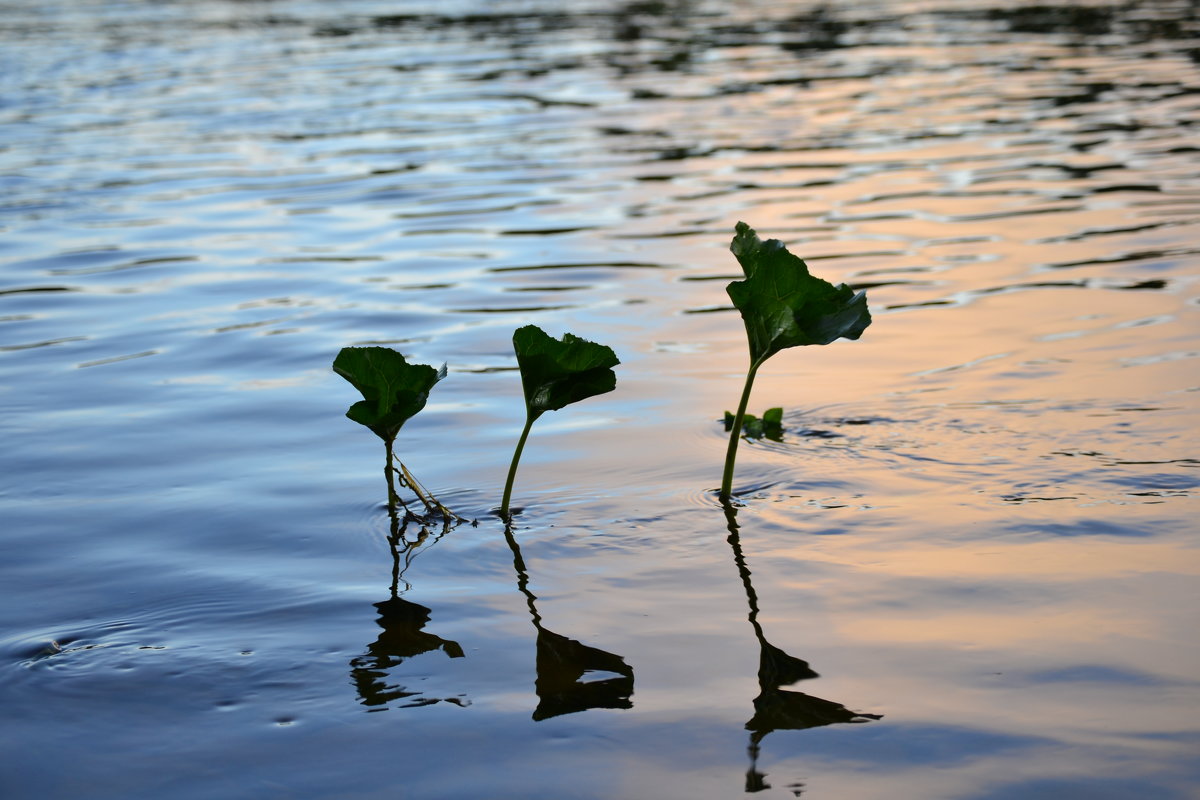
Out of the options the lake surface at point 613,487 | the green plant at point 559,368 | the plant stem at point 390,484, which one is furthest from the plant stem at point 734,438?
the plant stem at point 390,484

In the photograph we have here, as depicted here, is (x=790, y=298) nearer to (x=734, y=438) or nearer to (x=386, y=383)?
(x=734, y=438)

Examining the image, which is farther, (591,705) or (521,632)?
(521,632)

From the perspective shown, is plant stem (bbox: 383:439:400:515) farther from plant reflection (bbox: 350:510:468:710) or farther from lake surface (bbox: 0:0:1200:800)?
plant reflection (bbox: 350:510:468:710)

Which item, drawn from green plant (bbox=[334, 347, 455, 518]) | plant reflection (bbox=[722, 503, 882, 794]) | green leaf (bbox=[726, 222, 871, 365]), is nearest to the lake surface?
plant reflection (bbox=[722, 503, 882, 794])

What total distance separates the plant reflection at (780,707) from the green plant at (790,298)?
87 centimetres

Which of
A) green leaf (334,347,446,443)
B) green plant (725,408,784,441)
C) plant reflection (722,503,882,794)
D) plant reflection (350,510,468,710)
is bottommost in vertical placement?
plant reflection (722,503,882,794)

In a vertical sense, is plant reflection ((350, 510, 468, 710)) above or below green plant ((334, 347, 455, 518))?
below

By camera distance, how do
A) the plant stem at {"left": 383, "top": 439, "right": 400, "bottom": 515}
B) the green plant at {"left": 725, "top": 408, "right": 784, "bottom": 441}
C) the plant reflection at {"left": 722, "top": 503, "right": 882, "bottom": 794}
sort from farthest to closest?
the green plant at {"left": 725, "top": 408, "right": 784, "bottom": 441}
the plant stem at {"left": 383, "top": 439, "right": 400, "bottom": 515}
the plant reflection at {"left": 722, "top": 503, "right": 882, "bottom": 794}

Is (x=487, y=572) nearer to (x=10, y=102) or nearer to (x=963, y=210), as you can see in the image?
(x=963, y=210)

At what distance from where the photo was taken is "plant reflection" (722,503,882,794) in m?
2.26

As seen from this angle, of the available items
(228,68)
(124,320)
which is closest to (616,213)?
(124,320)

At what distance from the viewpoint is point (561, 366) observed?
3217mm

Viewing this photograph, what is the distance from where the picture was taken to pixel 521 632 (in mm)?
2736

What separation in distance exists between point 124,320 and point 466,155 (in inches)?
198
